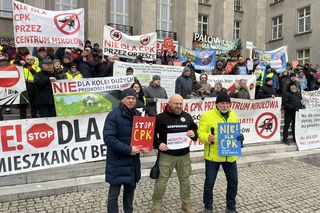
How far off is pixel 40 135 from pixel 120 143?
2935 millimetres

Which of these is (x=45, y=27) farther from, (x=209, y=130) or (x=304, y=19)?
(x=304, y=19)

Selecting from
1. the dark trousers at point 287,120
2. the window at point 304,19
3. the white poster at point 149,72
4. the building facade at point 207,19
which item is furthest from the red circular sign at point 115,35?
the window at point 304,19

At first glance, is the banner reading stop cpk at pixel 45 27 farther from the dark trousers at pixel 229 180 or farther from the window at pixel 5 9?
the window at pixel 5 9

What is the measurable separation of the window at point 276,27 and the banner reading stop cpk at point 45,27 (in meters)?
28.3

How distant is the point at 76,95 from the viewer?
6.82m

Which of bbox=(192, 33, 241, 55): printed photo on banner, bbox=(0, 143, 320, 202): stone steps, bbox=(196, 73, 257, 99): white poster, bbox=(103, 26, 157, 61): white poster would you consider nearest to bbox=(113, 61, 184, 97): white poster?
bbox=(103, 26, 157, 61): white poster

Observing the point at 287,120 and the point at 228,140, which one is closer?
the point at 228,140

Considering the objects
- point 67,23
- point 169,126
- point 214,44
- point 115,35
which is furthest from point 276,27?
point 169,126

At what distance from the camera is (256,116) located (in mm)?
9141

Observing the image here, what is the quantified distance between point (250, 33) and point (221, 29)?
474 cm

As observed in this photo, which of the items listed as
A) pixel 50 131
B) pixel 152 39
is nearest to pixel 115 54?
pixel 152 39

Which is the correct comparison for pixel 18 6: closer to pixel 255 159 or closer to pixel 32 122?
pixel 32 122

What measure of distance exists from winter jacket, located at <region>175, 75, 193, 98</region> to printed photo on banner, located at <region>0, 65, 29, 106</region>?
4.28 meters

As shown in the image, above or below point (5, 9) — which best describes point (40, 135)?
below
